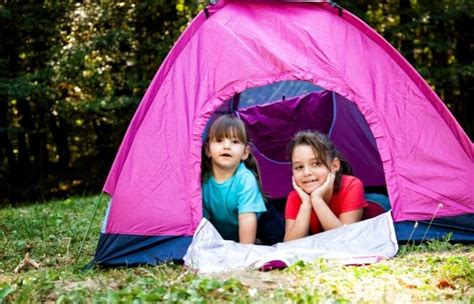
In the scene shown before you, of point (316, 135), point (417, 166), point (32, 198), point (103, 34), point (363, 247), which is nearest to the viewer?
point (363, 247)

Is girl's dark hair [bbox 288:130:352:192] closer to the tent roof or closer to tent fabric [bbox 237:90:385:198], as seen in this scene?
the tent roof

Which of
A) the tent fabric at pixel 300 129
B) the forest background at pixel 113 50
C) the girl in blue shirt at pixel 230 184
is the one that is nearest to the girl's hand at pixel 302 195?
the girl in blue shirt at pixel 230 184

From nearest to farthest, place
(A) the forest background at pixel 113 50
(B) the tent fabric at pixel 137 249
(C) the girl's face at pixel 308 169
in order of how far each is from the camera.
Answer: (B) the tent fabric at pixel 137 249, (C) the girl's face at pixel 308 169, (A) the forest background at pixel 113 50

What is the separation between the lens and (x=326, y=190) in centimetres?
420

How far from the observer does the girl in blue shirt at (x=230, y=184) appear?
4156 mm

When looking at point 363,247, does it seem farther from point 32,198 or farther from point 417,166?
point 32,198

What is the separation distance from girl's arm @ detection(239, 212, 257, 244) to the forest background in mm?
7958

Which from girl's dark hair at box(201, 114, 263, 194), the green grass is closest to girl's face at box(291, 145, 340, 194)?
girl's dark hair at box(201, 114, 263, 194)

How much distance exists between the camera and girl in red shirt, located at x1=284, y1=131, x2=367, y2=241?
4109mm

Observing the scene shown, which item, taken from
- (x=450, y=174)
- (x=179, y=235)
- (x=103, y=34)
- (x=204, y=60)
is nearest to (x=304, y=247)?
(x=179, y=235)

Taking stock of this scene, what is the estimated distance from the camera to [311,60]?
4.17 metres

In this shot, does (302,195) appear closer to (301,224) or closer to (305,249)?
(301,224)

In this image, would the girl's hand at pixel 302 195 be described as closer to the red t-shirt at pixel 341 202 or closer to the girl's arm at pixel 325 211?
the girl's arm at pixel 325 211

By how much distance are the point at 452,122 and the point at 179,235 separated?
1945mm
